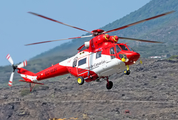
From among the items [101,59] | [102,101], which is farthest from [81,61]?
[102,101]

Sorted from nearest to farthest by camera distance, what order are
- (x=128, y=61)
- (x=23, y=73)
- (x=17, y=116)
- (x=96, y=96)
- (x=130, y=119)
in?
(x=128, y=61) → (x=23, y=73) → (x=130, y=119) → (x=17, y=116) → (x=96, y=96)

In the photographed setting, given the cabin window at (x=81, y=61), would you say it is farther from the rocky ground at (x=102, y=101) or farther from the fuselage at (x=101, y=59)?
the rocky ground at (x=102, y=101)

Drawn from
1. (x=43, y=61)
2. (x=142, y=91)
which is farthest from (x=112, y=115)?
(x=43, y=61)

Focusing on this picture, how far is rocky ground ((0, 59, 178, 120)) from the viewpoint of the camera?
61.9 meters

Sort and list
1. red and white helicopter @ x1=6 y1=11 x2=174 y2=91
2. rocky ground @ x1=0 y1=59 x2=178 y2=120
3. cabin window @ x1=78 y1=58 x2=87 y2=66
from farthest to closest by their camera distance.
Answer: rocky ground @ x1=0 y1=59 x2=178 y2=120 → cabin window @ x1=78 y1=58 x2=87 y2=66 → red and white helicopter @ x1=6 y1=11 x2=174 y2=91

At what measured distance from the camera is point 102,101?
69938mm

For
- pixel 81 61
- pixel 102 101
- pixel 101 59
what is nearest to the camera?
pixel 101 59

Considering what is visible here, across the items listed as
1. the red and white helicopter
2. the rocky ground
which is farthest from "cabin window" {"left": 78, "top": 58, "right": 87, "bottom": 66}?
the rocky ground

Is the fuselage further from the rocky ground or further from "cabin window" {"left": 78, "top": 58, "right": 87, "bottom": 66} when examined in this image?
the rocky ground

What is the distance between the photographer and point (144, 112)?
2442 inches

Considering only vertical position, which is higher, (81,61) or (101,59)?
(81,61)

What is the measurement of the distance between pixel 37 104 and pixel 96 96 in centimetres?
1323

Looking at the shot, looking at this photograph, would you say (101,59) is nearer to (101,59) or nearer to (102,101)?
(101,59)

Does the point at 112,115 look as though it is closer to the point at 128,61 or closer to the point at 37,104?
the point at 37,104
